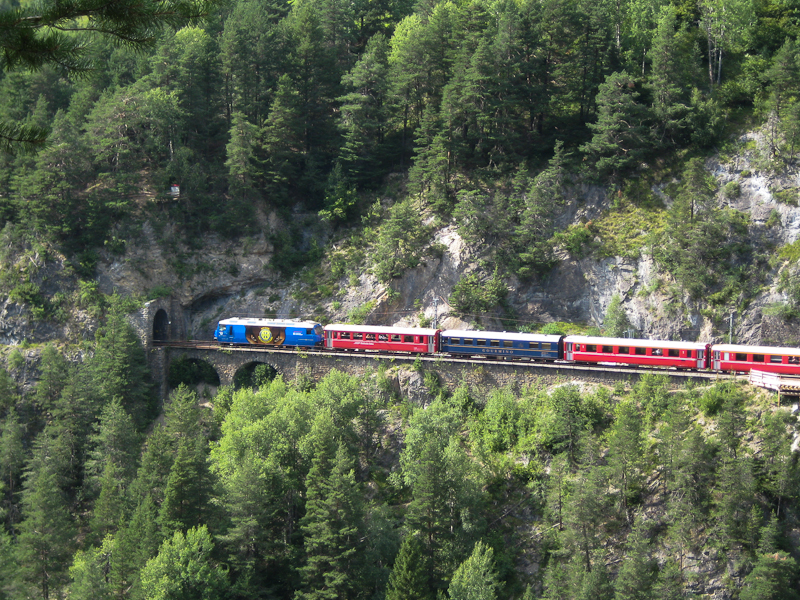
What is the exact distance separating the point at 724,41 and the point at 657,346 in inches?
1176

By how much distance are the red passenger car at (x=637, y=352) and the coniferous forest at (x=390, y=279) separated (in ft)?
7.72

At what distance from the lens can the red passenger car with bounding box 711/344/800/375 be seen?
1630 inches

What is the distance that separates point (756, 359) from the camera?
1662 inches

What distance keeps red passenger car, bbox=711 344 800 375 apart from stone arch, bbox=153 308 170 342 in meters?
41.2

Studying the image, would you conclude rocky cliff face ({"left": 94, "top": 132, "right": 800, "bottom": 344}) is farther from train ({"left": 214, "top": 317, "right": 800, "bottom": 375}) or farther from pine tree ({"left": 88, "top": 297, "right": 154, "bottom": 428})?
pine tree ({"left": 88, "top": 297, "right": 154, "bottom": 428})

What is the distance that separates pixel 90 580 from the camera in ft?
120

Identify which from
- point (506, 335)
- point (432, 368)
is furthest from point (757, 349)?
point (432, 368)

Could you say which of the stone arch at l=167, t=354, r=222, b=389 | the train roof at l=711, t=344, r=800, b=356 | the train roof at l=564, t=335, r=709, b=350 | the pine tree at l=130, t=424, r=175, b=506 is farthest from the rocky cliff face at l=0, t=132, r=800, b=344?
the pine tree at l=130, t=424, r=175, b=506

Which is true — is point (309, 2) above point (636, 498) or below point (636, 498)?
above

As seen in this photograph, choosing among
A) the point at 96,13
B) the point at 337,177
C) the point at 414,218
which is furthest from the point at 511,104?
the point at 96,13

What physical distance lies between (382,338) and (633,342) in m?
16.6

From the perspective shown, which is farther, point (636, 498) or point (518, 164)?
point (518, 164)

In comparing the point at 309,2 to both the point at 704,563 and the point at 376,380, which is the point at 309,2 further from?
the point at 704,563

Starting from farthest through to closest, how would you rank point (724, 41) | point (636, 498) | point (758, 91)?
point (724, 41)
point (758, 91)
point (636, 498)
